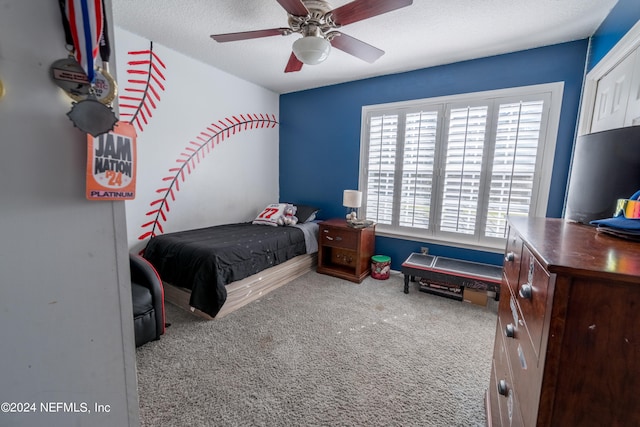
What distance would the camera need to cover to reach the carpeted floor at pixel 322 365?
142cm

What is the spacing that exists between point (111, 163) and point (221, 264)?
1.85 meters

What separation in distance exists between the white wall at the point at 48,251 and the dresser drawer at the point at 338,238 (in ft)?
8.78

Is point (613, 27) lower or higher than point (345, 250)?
higher

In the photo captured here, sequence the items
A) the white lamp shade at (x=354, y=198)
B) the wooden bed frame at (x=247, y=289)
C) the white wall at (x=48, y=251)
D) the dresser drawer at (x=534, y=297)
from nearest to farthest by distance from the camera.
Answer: the white wall at (x=48, y=251) → the dresser drawer at (x=534, y=297) → the wooden bed frame at (x=247, y=289) → the white lamp shade at (x=354, y=198)

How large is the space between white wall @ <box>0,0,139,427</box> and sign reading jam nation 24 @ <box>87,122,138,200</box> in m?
0.02

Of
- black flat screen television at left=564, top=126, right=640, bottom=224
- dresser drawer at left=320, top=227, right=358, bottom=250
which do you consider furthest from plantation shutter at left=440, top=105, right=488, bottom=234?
black flat screen television at left=564, top=126, right=640, bottom=224

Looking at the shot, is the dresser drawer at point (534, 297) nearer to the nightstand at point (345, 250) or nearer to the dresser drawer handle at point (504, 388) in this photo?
the dresser drawer handle at point (504, 388)

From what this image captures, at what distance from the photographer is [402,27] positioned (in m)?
2.21

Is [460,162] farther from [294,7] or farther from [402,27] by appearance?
[294,7]

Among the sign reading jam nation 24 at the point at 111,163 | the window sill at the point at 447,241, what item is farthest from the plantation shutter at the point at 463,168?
the sign reading jam nation 24 at the point at 111,163

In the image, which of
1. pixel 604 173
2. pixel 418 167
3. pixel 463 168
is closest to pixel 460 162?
pixel 463 168

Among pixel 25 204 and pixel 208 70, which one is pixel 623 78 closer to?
pixel 25 204

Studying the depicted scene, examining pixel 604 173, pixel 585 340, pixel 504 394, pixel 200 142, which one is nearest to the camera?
pixel 585 340

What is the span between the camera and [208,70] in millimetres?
3135
